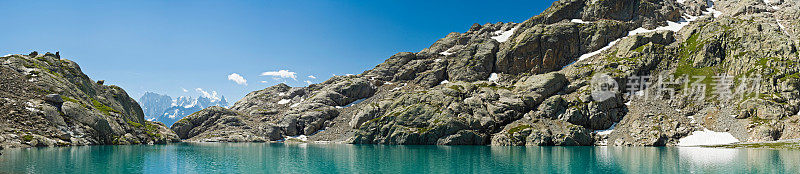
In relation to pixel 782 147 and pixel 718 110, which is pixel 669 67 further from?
pixel 782 147

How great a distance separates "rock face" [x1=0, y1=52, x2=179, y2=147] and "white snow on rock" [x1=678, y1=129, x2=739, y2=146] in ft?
542

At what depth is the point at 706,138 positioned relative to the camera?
12175 centimetres

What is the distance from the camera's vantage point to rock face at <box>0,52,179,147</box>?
84125 millimetres

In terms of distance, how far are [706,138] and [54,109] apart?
179 meters

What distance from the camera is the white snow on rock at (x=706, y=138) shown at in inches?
4657

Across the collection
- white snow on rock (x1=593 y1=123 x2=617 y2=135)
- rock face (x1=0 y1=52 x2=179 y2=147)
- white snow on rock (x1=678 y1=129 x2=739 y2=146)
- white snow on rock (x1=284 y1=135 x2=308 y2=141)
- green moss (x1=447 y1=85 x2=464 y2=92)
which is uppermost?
green moss (x1=447 y1=85 x2=464 y2=92)

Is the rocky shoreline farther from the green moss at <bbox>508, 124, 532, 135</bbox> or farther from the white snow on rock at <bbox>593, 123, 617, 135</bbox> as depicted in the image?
the green moss at <bbox>508, 124, 532, 135</bbox>

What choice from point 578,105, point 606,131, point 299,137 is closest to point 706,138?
point 606,131

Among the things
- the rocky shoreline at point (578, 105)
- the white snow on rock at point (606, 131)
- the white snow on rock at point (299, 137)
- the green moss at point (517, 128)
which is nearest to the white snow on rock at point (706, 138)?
the rocky shoreline at point (578, 105)

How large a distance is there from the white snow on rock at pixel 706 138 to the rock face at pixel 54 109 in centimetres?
16533

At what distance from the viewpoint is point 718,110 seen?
132 meters

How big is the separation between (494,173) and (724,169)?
2879 cm

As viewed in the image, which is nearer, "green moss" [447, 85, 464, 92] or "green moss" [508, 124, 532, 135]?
"green moss" [508, 124, 532, 135]

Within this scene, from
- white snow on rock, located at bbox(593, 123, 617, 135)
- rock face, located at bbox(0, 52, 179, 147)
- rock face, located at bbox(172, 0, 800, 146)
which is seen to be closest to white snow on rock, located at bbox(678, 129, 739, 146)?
rock face, located at bbox(172, 0, 800, 146)
